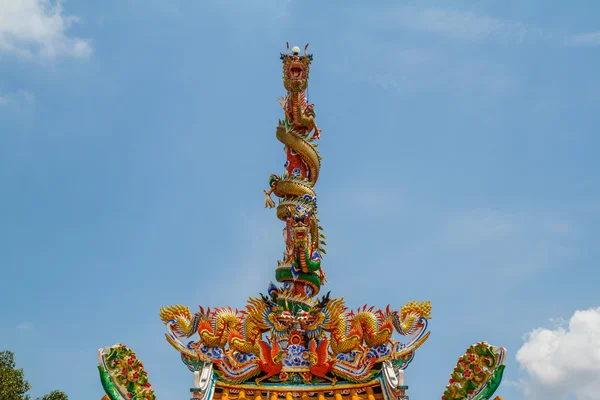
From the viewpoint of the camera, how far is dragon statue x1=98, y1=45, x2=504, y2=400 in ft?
31.1

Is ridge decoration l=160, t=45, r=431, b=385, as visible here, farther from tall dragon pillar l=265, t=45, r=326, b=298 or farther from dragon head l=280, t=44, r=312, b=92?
dragon head l=280, t=44, r=312, b=92

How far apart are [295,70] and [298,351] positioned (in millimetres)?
5658

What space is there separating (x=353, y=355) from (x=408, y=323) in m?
1.03

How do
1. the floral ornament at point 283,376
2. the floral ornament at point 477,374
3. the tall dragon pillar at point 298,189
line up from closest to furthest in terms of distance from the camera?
the floral ornament at point 477,374 → the floral ornament at point 283,376 → the tall dragon pillar at point 298,189

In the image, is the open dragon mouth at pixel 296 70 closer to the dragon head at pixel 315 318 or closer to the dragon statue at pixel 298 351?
the dragon statue at pixel 298 351

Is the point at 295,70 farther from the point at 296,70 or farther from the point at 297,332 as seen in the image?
the point at 297,332

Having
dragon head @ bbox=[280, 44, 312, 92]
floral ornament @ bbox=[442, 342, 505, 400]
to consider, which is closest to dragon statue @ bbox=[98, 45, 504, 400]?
floral ornament @ bbox=[442, 342, 505, 400]

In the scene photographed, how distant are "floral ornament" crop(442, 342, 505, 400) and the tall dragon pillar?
322cm

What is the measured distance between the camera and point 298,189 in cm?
1253

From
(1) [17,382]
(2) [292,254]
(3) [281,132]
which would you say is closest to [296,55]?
(3) [281,132]

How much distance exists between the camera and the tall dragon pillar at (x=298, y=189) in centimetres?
1178

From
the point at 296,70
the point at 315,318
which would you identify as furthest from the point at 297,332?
the point at 296,70

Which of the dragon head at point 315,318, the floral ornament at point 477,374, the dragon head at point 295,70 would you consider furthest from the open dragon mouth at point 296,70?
the floral ornament at point 477,374

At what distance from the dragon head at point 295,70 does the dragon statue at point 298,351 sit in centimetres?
271
